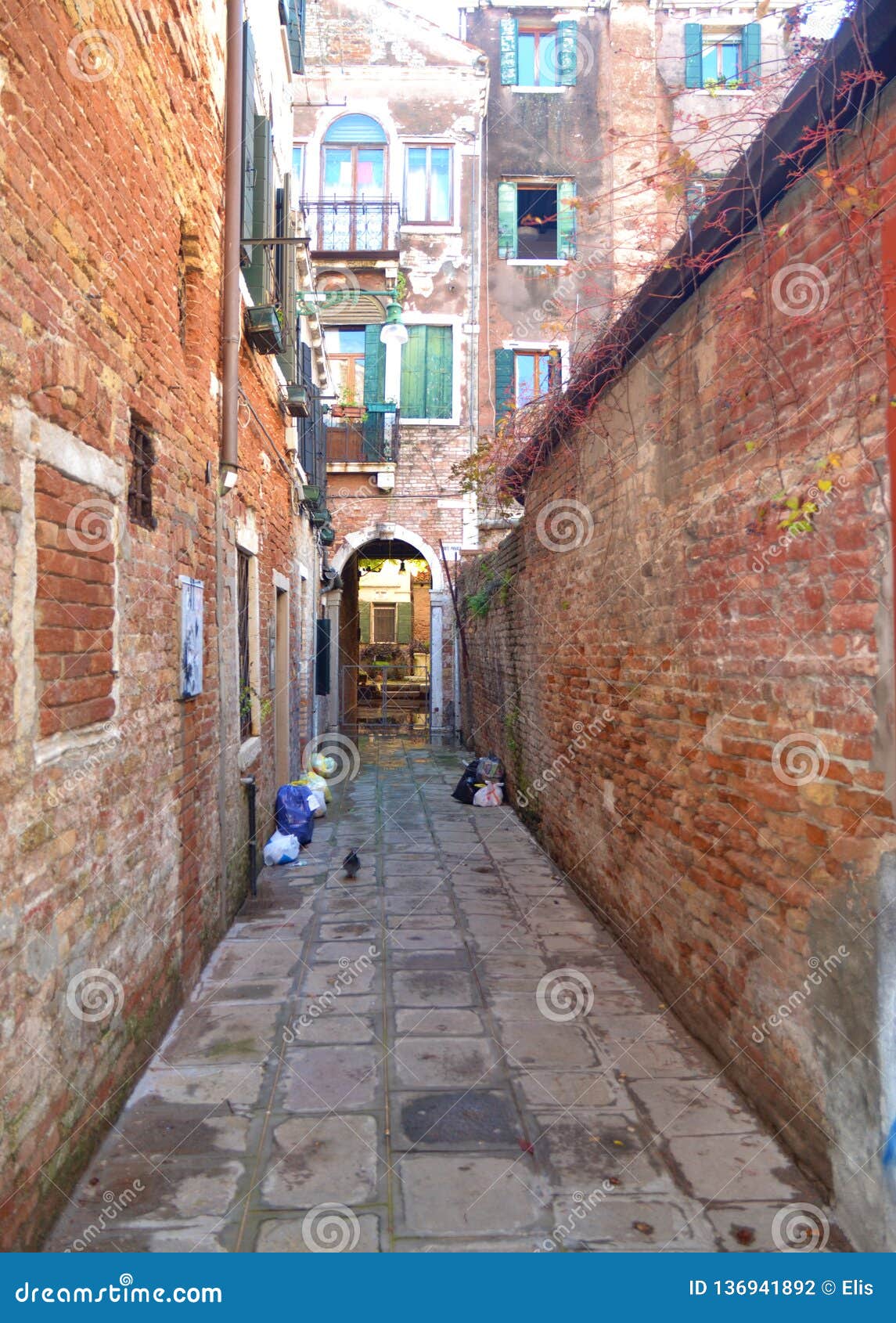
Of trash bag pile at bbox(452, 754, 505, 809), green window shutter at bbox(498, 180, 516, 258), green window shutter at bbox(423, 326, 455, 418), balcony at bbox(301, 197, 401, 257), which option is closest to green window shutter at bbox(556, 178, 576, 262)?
green window shutter at bbox(498, 180, 516, 258)

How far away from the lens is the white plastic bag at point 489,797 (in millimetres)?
9391

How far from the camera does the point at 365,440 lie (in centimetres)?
1548

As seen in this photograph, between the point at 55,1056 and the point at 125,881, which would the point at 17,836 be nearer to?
the point at 55,1056

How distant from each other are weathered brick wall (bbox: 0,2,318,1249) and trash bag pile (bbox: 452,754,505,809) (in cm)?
493

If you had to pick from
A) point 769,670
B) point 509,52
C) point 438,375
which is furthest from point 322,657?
point 509,52

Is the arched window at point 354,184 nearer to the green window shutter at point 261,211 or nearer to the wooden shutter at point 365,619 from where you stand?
the green window shutter at point 261,211

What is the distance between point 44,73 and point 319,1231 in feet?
11.1

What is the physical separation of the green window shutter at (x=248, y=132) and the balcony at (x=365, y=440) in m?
9.32

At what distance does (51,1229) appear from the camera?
7.97 feet

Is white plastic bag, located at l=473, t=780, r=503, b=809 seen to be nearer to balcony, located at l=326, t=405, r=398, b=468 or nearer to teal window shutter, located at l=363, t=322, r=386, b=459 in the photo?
balcony, located at l=326, t=405, r=398, b=468

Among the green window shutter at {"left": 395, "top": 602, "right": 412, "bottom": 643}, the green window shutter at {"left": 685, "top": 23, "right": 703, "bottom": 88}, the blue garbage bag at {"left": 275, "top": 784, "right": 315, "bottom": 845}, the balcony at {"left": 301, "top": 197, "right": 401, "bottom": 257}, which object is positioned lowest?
the blue garbage bag at {"left": 275, "top": 784, "right": 315, "bottom": 845}

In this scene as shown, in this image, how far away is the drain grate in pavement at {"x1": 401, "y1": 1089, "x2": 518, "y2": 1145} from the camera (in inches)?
118

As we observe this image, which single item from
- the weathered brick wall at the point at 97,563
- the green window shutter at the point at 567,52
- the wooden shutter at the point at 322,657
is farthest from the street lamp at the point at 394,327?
the weathered brick wall at the point at 97,563

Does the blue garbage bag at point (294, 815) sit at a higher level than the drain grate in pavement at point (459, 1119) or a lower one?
higher
